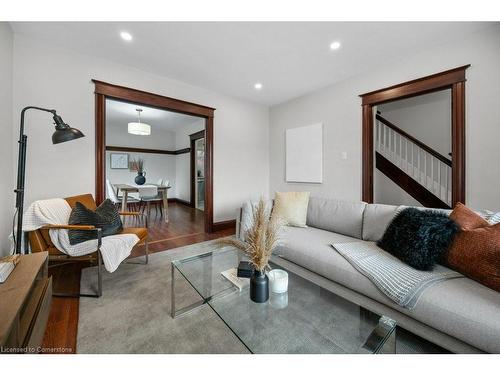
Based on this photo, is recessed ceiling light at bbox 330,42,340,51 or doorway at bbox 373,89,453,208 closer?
recessed ceiling light at bbox 330,42,340,51

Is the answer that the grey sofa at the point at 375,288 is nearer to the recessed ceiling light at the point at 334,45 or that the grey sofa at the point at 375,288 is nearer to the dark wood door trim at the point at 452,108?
the dark wood door trim at the point at 452,108

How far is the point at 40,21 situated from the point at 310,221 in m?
3.36

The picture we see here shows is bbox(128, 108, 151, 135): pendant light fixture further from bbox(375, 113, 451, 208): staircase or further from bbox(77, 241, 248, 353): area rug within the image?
bbox(375, 113, 451, 208): staircase

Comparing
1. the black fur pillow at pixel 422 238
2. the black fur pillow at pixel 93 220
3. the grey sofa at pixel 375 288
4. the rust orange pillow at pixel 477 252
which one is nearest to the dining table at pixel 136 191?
the black fur pillow at pixel 93 220

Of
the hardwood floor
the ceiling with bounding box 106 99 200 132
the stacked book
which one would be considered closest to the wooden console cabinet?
the stacked book

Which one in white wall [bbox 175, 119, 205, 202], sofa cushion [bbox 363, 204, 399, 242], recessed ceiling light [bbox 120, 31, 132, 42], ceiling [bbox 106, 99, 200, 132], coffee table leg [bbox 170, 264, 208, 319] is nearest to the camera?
coffee table leg [bbox 170, 264, 208, 319]

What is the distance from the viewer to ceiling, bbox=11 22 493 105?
6.60 ft

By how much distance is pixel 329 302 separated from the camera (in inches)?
48.1

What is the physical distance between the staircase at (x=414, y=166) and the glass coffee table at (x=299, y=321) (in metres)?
3.15

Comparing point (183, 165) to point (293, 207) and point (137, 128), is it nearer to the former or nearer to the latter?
point (137, 128)

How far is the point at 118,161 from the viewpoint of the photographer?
6.47 metres

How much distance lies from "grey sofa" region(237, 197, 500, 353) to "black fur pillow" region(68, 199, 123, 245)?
1.37m

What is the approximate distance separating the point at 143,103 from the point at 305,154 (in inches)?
104
